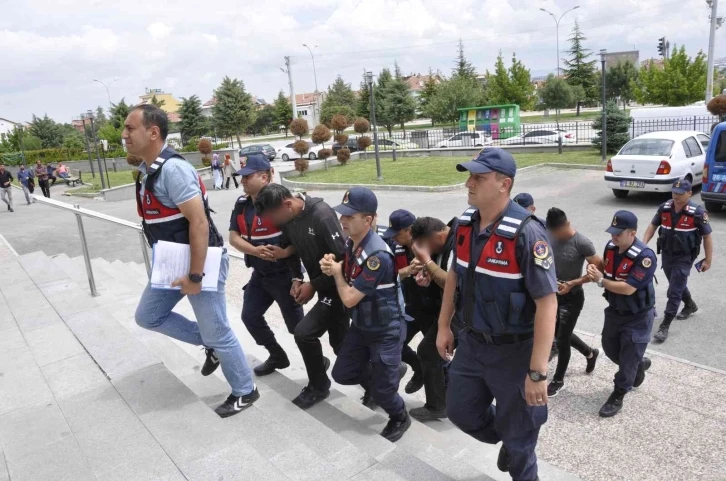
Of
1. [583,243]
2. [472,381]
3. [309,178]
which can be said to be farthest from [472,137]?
[472,381]

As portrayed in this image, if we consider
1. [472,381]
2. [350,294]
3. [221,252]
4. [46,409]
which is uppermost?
[221,252]

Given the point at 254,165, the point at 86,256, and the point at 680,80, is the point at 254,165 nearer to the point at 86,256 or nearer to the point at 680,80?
the point at 86,256

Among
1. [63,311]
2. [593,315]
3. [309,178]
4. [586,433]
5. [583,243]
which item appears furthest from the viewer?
[309,178]

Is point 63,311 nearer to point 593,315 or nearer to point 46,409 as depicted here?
point 46,409

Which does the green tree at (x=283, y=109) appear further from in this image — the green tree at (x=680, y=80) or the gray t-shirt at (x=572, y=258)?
the gray t-shirt at (x=572, y=258)

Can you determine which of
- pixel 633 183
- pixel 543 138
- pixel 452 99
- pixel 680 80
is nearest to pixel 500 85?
pixel 452 99

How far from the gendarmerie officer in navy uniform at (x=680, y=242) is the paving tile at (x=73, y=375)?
5.30 m

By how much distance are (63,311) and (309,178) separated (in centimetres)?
1887

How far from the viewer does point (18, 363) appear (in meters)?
4.16

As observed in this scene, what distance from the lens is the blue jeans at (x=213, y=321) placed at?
3398mm

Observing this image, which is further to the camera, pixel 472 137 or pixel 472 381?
pixel 472 137

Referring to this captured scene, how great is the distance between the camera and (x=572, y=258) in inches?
179

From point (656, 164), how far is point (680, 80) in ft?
82.9

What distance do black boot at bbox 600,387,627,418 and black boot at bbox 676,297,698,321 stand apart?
2669 millimetres
